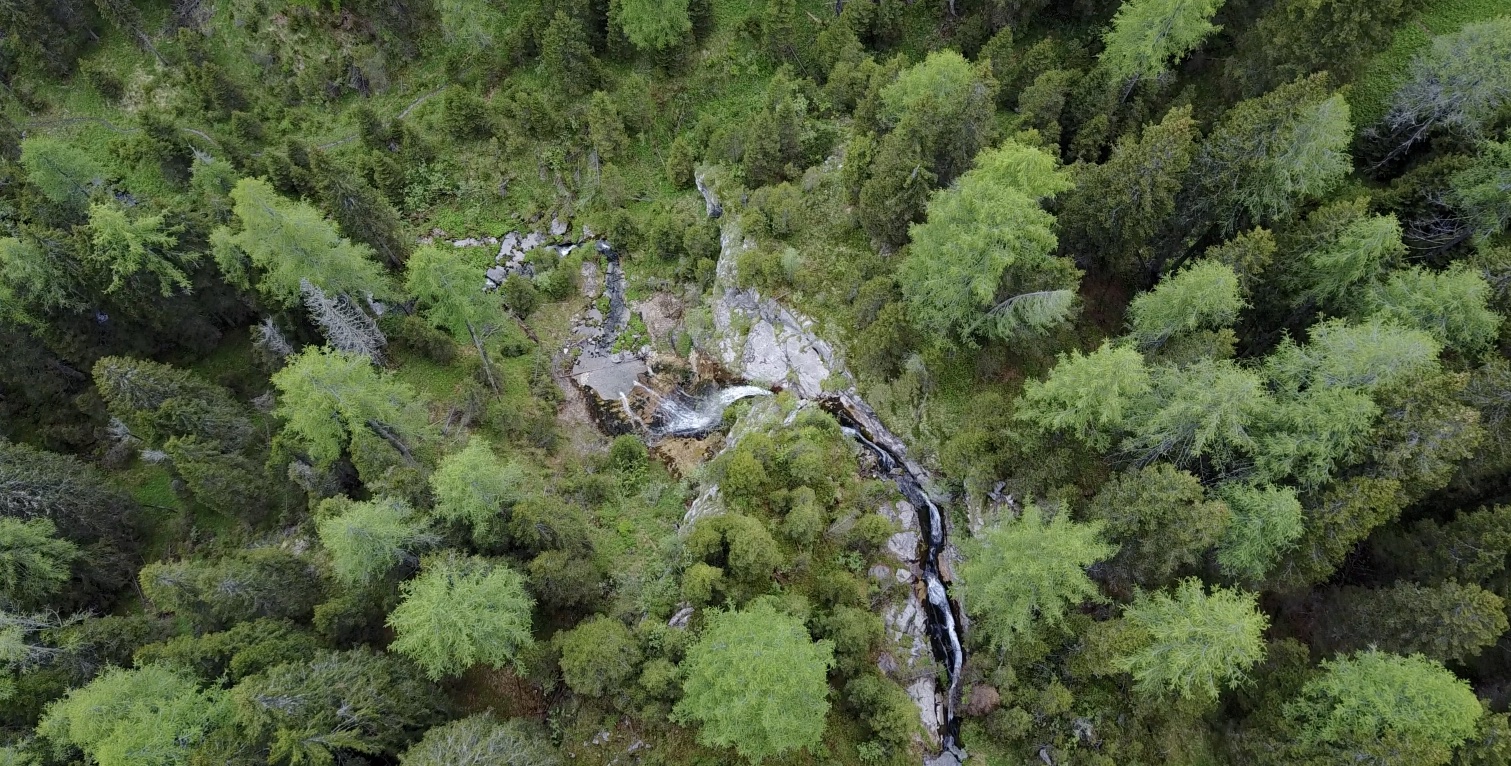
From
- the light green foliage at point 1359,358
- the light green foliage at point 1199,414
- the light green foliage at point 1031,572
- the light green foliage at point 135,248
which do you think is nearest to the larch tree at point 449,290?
the light green foliage at point 135,248

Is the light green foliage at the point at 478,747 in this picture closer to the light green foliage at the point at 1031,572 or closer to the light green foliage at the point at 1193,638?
the light green foliage at the point at 1031,572

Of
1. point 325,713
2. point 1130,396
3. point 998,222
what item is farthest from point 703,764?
point 998,222

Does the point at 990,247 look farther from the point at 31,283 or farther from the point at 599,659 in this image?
the point at 31,283

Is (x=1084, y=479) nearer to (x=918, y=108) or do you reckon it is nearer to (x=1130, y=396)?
(x=1130, y=396)

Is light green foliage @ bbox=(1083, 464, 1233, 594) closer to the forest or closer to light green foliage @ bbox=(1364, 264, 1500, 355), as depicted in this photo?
the forest

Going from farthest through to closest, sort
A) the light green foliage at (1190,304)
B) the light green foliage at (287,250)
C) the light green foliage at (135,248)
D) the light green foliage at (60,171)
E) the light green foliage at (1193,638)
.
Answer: the light green foliage at (60,171), the light green foliage at (135,248), the light green foliage at (287,250), the light green foliage at (1190,304), the light green foliage at (1193,638)

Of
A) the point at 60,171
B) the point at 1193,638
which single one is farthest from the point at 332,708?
the point at 60,171
